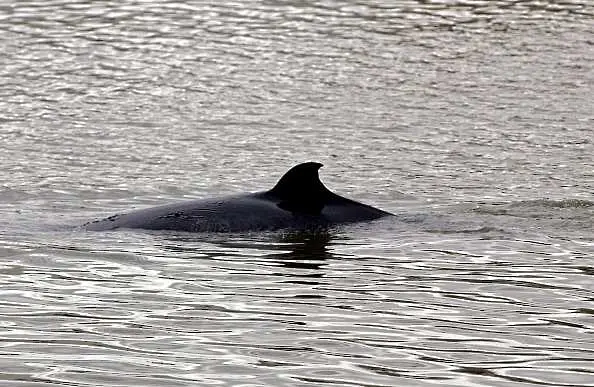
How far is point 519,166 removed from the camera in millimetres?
15938

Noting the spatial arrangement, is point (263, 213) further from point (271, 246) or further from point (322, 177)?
point (322, 177)

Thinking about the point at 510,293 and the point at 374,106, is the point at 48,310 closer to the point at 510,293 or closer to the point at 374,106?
the point at 510,293

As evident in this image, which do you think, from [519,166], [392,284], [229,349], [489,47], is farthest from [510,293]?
[489,47]

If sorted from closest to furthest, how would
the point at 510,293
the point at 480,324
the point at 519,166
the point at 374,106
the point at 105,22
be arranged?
the point at 480,324
the point at 510,293
the point at 519,166
the point at 374,106
the point at 105,22

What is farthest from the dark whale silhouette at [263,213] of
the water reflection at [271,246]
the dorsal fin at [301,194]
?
the water reflection at [271,246]

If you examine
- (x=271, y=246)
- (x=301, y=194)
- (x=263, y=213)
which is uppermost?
(x=301, y=194)

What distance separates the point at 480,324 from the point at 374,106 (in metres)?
11.0

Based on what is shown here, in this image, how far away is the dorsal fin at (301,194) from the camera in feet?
39.2

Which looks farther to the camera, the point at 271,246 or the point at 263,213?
the point at 263,213

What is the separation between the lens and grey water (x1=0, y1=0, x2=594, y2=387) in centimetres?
806

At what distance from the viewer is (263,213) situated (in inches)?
476

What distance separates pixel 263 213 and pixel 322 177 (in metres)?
3.71

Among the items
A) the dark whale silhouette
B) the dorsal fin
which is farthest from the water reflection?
the dorsal fin

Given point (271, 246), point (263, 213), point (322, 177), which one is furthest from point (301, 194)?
point (322, 177)
